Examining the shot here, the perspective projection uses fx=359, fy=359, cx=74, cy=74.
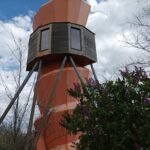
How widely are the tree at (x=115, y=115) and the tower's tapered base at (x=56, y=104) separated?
908 cm

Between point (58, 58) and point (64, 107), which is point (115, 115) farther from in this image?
point (58, 58)

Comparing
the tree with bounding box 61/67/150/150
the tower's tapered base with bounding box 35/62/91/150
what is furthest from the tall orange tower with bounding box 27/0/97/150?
the tree with bounding box 61/67/150/150

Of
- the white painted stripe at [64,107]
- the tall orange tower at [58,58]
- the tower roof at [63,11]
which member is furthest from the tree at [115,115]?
the tower roof at [63,11]

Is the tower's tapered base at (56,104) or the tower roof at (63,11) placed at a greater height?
the tower roof at (63,11)

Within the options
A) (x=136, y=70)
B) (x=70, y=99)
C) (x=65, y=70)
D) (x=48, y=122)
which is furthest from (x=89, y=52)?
(x=136, y=70)

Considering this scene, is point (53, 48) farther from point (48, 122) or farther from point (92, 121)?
point (92, 121)

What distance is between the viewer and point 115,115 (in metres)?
6.21

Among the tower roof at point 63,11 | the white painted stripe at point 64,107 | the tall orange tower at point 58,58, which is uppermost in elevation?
the tower roof at point 63,11

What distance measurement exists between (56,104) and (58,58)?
229cm

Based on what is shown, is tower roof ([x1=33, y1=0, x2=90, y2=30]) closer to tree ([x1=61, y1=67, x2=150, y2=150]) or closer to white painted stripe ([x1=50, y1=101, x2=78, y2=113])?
white painted stripe ([x1=50, y1=101, x2=78, y2=113])

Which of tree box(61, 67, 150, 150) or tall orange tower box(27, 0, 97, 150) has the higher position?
tall orange tower box(27, 0, 97, 150)

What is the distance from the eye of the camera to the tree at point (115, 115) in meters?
5.86

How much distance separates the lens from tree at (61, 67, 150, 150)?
586 centimetres

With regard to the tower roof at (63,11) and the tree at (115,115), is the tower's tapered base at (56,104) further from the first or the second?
the tree at (115,115)
